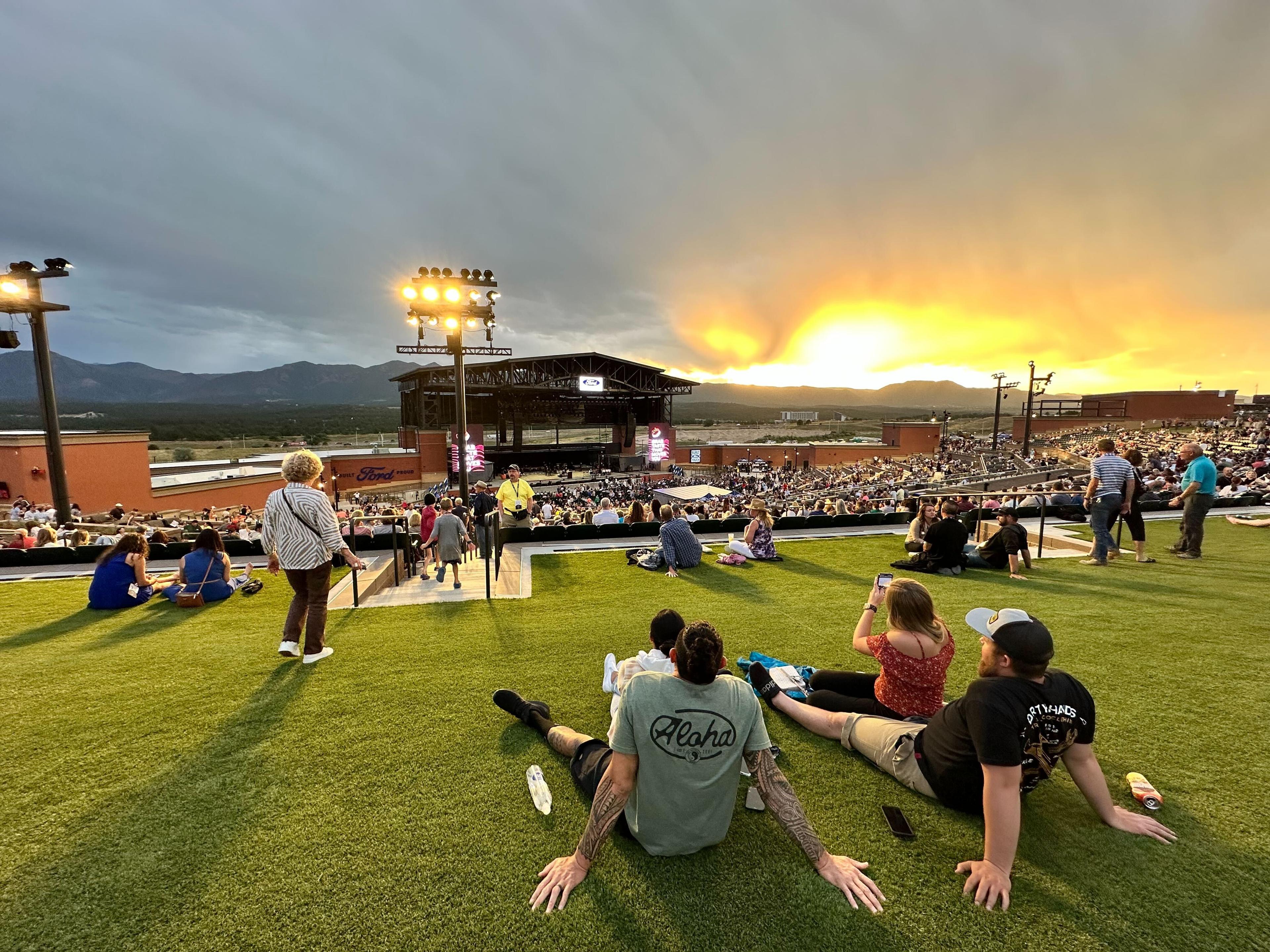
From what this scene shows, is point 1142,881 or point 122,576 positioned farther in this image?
point 122,576

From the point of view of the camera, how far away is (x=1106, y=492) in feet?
24.1

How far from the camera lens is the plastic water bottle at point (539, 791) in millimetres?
2633

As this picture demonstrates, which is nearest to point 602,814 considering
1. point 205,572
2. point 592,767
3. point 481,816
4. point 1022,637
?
point 592,767

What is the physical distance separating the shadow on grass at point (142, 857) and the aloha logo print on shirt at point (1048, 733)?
3.58 m

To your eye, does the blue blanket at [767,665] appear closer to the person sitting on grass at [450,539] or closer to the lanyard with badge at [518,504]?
the person sitting on grass at [450,539]

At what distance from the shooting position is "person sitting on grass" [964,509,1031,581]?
288 inches

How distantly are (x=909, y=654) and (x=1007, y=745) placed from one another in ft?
2.90

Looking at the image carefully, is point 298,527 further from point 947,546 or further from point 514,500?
point 947,546

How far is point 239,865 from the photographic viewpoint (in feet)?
7.45

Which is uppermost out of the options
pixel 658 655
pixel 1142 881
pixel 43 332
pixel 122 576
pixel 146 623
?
pixel 43 332

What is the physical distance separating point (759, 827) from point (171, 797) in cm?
313

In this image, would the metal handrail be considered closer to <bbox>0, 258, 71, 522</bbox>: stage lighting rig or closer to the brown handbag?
the brown handbag

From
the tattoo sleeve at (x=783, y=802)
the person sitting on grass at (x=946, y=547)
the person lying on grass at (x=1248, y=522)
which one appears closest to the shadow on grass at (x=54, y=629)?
the tattoo sleeve at (x=783, y=802)

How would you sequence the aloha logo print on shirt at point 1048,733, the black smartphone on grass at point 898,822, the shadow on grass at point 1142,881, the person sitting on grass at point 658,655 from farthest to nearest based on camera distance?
the person sitting on grass at point 658,655 < the black smartphone on grass at point 898,822 < the aloha logo print on shirt at point 1048,733 < the shadow on grass at point 1142,881
